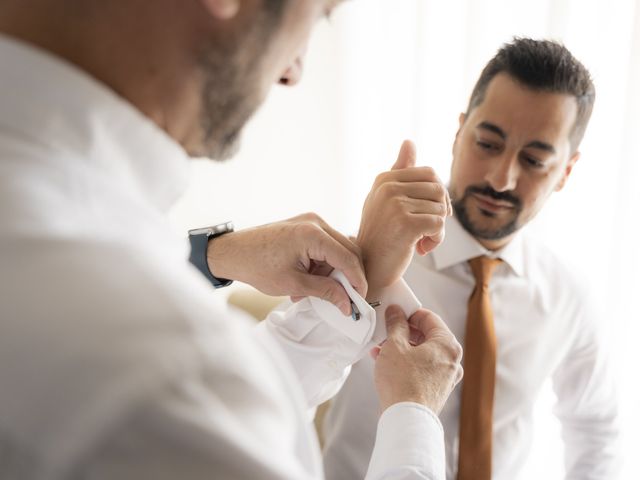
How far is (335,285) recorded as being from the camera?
94 cm

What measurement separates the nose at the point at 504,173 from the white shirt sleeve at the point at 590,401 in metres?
0.40

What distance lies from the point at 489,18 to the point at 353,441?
1397mm

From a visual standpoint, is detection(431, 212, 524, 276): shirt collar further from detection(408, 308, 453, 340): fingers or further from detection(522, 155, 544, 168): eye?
detection(408, 308, 453, 340): fingers

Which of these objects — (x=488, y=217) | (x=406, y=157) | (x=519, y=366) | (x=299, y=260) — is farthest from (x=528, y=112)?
(x=299, y=260)

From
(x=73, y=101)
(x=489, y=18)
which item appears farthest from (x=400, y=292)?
(x=489, y=18)

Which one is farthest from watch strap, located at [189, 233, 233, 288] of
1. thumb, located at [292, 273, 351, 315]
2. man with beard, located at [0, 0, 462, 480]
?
man with beard, located at [0, 0, 462, 480]

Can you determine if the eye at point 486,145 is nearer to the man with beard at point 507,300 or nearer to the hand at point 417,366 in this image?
the man with beard at point 507,300

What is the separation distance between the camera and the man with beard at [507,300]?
4.39 feet

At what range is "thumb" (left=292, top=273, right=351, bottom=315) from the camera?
0.93 m

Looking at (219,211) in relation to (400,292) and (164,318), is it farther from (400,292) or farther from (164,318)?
(164,318)

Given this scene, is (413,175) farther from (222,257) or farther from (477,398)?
(477,398)

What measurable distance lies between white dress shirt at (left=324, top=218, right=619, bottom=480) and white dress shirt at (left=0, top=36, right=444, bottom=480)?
3.20ft

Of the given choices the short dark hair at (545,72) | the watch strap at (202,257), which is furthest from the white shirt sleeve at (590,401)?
the watch strap at (202,257)

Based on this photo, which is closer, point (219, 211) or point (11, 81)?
point (11, 81)
